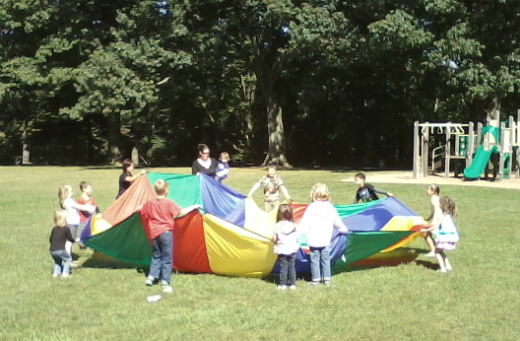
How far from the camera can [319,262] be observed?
771cm

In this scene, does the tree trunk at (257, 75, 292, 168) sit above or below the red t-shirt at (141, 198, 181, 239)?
above

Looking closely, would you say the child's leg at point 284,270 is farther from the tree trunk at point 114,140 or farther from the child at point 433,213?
the tree trunk at point 114,140

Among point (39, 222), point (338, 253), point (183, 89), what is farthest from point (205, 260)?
point (183, 89)

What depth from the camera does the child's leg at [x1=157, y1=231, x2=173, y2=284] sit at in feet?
24.9

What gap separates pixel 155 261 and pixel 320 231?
1.92 m

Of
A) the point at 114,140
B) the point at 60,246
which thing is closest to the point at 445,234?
the point at 60,246

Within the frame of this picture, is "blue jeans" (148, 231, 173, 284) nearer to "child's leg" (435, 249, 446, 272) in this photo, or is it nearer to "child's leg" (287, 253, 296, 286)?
"child's leg" (287, 253, 296, 286)

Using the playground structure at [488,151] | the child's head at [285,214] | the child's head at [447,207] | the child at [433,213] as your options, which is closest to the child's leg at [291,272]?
the child's head at [285,214]

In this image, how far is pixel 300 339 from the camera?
18.5ft

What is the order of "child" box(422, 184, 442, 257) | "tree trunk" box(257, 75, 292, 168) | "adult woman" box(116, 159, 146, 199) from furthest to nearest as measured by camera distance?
"tree trunk" box(257, 75, 292, 168), "adult woman" box(116, 159, 146, 199), "child" box(422, 184, 442, 257)

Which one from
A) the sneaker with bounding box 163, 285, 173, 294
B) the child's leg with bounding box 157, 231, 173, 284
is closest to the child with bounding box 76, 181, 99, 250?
the child's leg with bounding box 157, 231, 173, 284

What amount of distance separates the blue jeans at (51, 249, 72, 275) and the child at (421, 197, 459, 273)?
14.5 ft

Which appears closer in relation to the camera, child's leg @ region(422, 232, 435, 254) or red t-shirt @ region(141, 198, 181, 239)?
red t-shirt @ region(141, 198, 181, 239)

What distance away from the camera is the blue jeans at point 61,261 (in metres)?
8.02
